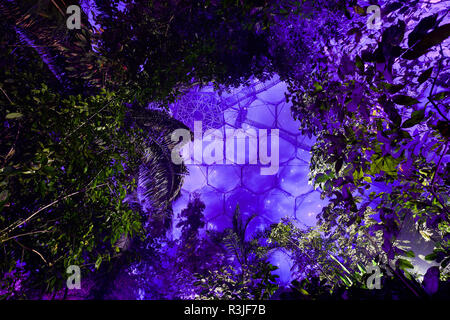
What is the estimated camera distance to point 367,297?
96 centimetres

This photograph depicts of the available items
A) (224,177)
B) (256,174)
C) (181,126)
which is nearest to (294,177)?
(256,174)

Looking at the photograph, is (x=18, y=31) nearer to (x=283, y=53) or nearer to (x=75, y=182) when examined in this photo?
(x=75, y=182)

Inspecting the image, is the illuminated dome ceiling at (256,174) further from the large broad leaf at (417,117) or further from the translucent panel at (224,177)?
the large broad leaf at (417,117)

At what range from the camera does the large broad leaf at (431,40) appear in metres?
0.62

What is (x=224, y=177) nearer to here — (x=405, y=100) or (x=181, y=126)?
(x=181, y=126)

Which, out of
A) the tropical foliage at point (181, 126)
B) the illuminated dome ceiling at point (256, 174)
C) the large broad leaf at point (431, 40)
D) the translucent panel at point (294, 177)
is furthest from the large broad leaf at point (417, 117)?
the translucent panel at point (294, 177)

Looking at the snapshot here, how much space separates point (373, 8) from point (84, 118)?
2.10 metres

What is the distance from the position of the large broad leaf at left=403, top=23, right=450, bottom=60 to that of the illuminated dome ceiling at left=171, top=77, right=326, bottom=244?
4.62 m

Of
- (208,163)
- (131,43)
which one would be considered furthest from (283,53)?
(208,163)

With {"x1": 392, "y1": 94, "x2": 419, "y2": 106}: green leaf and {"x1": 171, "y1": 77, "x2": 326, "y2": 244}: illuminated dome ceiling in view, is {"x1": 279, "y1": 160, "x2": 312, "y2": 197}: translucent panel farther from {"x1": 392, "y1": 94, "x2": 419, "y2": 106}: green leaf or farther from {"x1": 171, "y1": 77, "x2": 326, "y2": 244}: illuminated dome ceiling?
{"x1": 392, "y1": 94, "x2": 419, "y2": 106}: green leaf

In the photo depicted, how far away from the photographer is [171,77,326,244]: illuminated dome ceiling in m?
5.36

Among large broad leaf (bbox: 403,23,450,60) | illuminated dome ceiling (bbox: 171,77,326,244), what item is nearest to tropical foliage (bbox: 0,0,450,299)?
large broad leaf (bbox: 403,23,450,60)

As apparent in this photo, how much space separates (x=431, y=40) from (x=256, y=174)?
5.22 m

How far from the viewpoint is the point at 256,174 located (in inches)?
229
